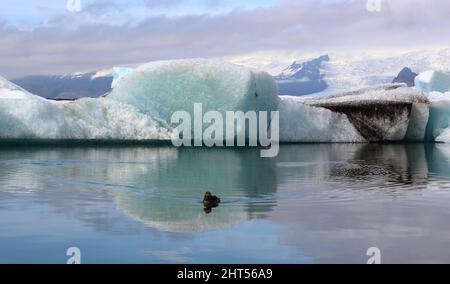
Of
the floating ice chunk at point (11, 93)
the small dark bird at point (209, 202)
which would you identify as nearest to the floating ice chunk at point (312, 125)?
the floating ice chunk at point (11, 93)

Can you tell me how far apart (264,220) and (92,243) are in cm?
237

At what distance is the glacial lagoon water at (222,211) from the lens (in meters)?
6.98

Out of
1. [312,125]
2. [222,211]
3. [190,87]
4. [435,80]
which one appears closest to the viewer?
[222,211]

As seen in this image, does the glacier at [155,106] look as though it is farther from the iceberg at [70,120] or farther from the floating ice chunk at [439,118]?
the floating ice chunk at [439,118]

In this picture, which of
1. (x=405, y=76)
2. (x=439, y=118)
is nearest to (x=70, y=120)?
(x=439, y=118)

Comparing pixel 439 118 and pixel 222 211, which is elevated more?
pixel 439 118

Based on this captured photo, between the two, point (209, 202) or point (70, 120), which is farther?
point (70, 120)

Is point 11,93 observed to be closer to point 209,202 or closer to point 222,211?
point 209,202

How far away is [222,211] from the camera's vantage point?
377 inches

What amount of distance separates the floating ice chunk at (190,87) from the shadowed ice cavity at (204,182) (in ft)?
8.78

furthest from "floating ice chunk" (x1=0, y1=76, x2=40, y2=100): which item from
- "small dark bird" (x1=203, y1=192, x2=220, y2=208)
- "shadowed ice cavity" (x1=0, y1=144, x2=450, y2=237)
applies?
"small dark bird" (x1=203, y1=192, x2=220, y2=208)

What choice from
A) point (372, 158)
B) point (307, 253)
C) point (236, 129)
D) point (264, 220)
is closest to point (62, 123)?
point (236, 129)

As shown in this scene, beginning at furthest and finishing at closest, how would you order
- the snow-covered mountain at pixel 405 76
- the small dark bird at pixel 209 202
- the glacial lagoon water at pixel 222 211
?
the snow-covered mountain at pixel 405 76 → the small dark bird at pixel 209 202 → the glacial lagoon water at pixel 222 211

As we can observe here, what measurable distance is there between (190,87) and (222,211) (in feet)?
48.6
